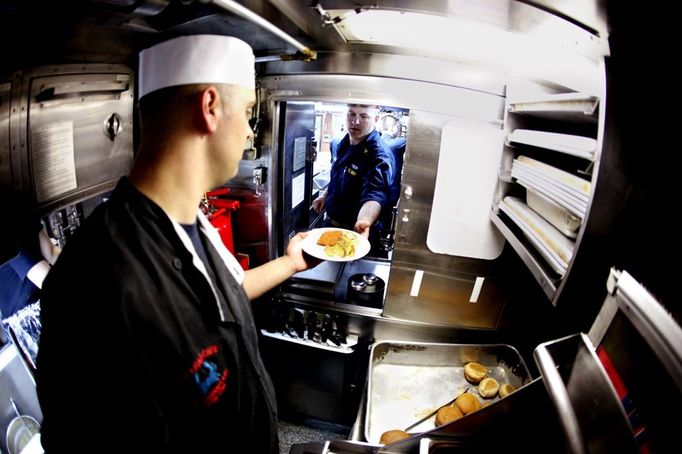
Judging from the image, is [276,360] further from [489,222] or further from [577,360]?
[577,360]

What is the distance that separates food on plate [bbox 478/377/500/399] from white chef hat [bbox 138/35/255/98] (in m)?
2.75

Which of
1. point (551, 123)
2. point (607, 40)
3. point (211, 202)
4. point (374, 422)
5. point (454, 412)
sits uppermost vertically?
point (607, 40)

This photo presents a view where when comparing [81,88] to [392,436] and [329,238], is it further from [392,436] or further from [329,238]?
[392,436]

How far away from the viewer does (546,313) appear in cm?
270

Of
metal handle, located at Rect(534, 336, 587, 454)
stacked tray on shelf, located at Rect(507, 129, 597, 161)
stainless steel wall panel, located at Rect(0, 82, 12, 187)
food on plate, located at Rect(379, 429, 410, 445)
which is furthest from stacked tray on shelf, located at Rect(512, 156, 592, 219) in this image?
stainless steel wall panel, located at Rect(0, 82, 12, 187)

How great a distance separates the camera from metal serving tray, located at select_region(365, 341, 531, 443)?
2.43 m

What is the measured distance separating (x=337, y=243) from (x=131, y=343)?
5.91 feet

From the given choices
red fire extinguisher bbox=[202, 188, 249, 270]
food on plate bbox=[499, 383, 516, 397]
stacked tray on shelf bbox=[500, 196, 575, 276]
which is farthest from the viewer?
red fire extinguisher bbox=[202, 188, 249, 270]

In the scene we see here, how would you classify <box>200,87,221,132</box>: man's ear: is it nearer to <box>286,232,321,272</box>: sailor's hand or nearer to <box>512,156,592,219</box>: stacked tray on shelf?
<box>286,232,321,272</box>: sailor's hand

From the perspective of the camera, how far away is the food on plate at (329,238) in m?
2.69

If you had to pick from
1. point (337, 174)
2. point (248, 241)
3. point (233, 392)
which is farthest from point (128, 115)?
point (337, 174)

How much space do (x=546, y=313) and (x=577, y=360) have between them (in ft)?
5.46

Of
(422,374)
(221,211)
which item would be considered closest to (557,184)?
(422,374)

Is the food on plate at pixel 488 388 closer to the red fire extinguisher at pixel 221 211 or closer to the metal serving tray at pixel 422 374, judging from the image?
the metal serving tray at pixel 422 374
